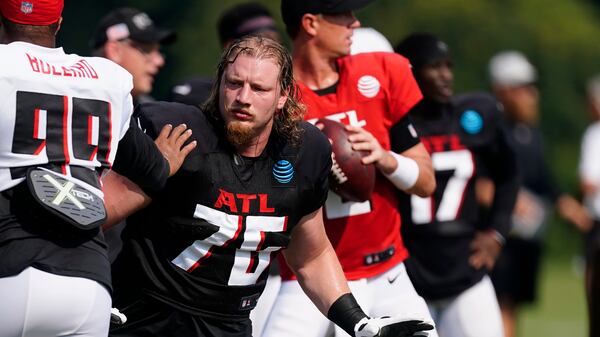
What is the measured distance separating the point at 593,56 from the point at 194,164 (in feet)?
51.8

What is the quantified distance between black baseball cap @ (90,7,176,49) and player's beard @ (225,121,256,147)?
277 cm

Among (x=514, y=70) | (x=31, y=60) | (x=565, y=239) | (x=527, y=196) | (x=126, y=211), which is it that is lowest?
(x=565, y=239)

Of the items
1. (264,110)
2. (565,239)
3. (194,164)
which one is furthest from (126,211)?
(565,239)

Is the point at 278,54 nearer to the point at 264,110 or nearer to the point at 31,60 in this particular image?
the point at 264,110

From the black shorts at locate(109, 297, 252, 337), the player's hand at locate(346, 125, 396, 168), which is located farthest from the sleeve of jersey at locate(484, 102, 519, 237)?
the black shorts at locate(109, 297, 252, 337)

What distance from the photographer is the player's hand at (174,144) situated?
4.47m

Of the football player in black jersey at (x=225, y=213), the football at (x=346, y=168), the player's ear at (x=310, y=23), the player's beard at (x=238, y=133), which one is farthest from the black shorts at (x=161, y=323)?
the player's ear at (x=310, y=23)

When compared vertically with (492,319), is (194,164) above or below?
above

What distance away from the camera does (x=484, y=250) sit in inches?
271

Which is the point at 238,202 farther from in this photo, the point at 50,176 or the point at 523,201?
the point at 523,201

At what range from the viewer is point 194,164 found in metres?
4.56

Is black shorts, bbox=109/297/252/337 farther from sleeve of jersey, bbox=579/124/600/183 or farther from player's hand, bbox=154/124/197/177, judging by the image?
sleeve of jersey, bbox=579/124/600/183

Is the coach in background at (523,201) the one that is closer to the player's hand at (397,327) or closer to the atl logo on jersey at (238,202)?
the player's hand at (397,327)

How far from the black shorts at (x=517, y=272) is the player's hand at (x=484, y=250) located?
8.39ft
